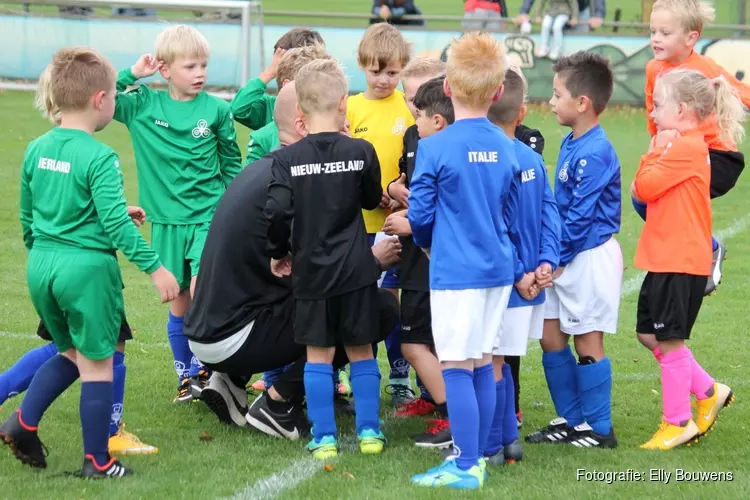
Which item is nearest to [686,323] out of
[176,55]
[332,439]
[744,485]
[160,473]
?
[744,485]

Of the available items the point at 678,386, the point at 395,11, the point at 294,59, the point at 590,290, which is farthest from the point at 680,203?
the point at 395,11

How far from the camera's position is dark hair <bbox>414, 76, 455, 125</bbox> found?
16.7ft

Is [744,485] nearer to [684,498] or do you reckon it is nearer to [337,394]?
[684,498]

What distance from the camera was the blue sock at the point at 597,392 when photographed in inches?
213

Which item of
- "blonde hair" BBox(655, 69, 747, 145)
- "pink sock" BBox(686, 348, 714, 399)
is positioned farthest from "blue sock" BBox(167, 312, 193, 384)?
"blonde hair" BBox(655, 69, 747, 145)

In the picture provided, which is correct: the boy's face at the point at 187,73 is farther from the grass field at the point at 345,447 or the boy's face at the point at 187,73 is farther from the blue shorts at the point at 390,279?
the grass field at the point at 345,447

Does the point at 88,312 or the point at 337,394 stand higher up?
the point at 88,312

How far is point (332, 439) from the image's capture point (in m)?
5.20

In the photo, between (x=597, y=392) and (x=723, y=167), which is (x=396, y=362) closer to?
(x=597, y=392)

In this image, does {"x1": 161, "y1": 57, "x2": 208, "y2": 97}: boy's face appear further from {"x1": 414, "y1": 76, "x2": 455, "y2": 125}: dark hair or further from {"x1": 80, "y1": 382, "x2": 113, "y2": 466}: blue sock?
{"x1": 80, "y1": 382, "x2": 113, "y2": 466}: blue sock

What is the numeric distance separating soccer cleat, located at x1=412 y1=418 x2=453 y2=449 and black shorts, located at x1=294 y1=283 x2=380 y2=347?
0.62m

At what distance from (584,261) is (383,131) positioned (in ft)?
4.65

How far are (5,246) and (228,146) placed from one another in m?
4.52

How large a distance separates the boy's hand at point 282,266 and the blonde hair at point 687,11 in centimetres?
245
